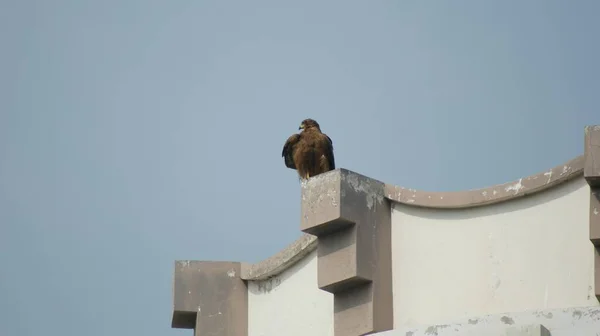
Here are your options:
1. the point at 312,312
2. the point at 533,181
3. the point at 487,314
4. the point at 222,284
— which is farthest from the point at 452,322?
the point at 222,284

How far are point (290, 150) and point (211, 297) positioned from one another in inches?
185

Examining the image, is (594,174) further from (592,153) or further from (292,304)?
(292,304)

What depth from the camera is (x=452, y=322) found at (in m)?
14.7

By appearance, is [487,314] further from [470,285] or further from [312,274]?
[312,274]

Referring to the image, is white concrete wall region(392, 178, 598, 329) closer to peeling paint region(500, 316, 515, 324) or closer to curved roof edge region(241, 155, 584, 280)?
curved roof edge region(241, 155, 584, 280)

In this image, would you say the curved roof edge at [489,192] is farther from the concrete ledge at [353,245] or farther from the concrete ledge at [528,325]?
the concrete ledge at [528,325]

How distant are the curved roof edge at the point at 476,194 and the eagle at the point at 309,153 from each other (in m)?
4.88

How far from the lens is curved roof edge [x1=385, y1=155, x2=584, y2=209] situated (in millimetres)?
15211

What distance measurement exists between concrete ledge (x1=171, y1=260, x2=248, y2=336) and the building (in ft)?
1.95

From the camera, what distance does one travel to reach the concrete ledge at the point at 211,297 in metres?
18.3

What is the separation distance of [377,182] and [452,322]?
2.26m

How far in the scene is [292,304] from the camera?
17.6 metres

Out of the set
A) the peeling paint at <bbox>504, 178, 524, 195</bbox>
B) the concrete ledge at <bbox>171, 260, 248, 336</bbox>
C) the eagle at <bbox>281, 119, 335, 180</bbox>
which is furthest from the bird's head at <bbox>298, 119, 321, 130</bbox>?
the peeling paint at <bbox>504, 178, 524, 195</bbox>

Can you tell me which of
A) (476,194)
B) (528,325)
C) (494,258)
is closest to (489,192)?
(476,194)
